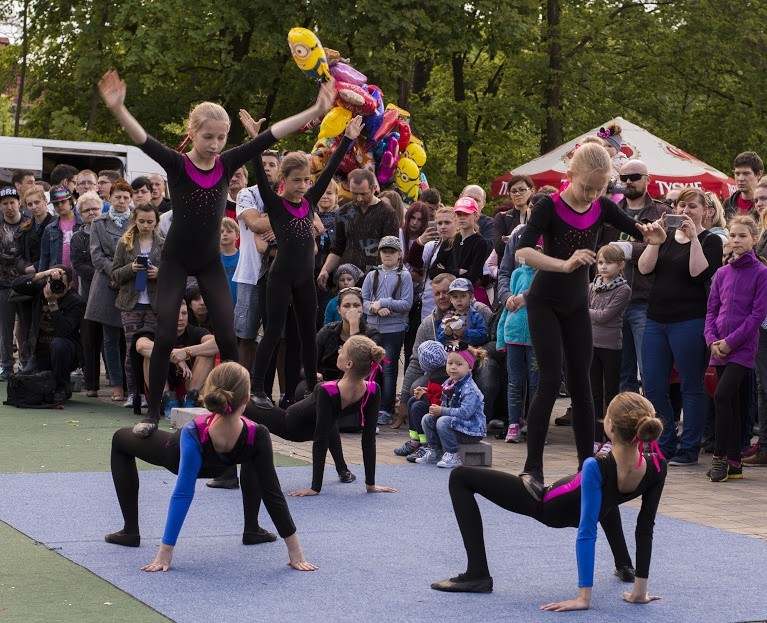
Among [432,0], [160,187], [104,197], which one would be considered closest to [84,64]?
[432,0]

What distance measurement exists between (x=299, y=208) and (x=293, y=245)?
10.0 inches

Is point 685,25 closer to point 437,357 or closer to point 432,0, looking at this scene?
point 432,0

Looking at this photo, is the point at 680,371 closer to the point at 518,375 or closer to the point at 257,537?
the point at 518,375

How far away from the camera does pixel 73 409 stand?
11820 mm

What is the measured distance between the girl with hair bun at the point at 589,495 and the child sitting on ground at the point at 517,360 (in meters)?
4.73

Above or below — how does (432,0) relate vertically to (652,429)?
above

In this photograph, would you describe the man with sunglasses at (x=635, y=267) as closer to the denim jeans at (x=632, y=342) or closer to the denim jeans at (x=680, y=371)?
the denim jeans at (x=632, y=342)

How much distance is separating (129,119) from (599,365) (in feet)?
15.9

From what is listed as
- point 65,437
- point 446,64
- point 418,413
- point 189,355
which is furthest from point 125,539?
point 446,64

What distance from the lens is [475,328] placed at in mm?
10719

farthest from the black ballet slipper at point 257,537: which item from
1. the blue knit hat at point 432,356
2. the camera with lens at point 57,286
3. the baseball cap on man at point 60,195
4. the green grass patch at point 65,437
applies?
the baseball cap on man at point 60,195

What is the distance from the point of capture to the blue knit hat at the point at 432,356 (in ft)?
32.6

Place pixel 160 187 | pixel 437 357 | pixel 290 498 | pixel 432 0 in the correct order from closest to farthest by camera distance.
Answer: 1. pixel 290 498
2. pixel 437 357
3. pixel 160 187
4. pixel 432 0

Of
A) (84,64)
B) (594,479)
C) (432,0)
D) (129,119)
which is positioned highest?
(432,0)
